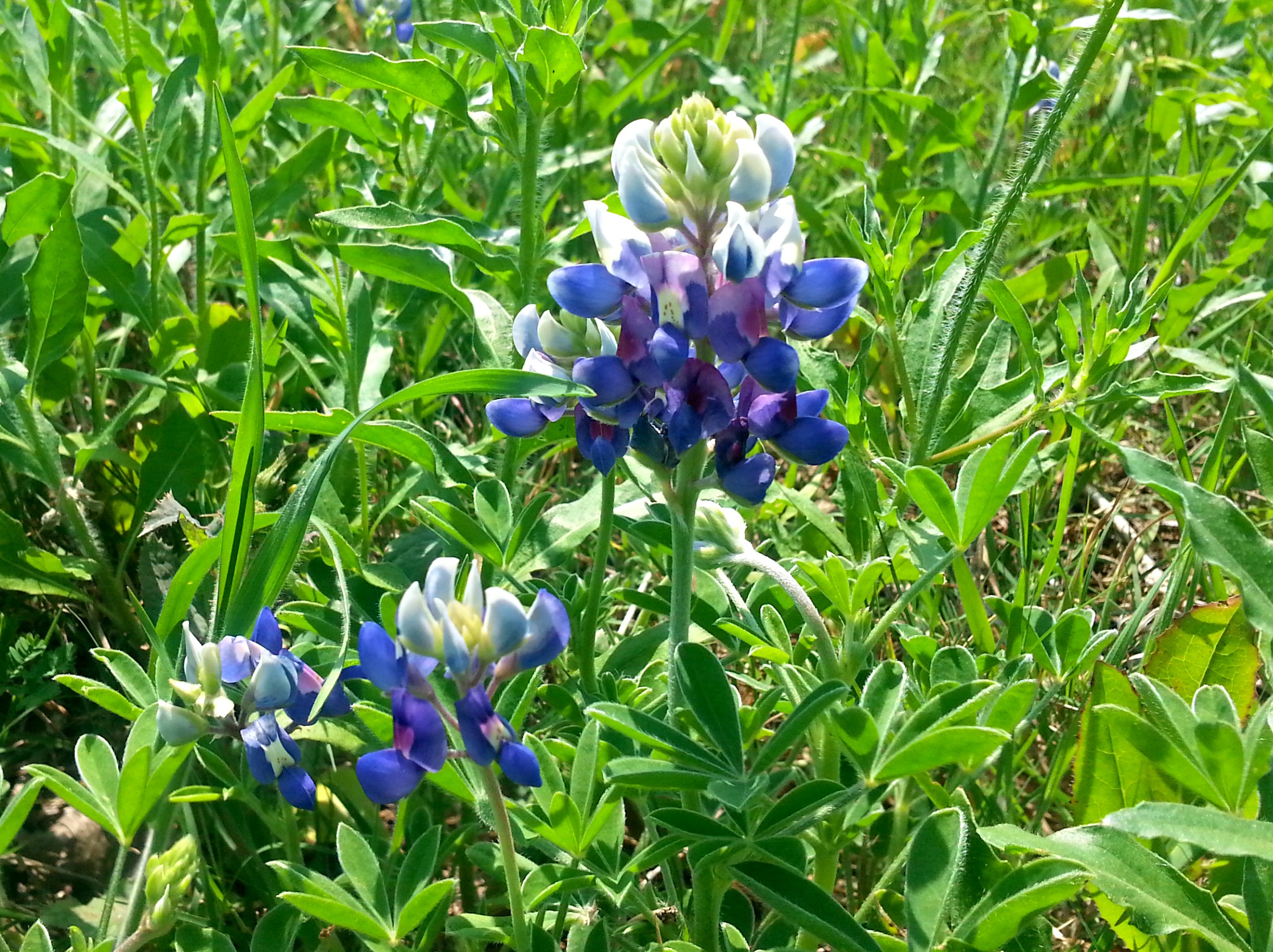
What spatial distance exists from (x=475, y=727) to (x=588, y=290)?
62 centimetres

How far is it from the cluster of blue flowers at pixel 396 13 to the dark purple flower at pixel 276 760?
268 cm

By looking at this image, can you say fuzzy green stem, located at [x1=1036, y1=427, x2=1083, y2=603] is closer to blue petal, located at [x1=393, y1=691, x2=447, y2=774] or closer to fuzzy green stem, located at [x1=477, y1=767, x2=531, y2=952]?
fuzzy green stem, located at [x1=477, y1=767, x2=531, y2=952]

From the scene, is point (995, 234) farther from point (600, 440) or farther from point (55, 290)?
point (55, 290)

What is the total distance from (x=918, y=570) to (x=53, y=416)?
2286 millimetres

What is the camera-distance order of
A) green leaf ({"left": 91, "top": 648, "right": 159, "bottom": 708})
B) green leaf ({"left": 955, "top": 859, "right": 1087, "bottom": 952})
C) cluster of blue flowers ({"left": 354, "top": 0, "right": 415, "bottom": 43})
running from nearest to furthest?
green leaf ({"left": 955, "top": 859, "right": 1087, "bottom": 952}) < green leaf ({"left": 91, "top": 648, "right": 159, "bottom": 708}) < cluster of blue flowers ({"left": 354, "top": 0, "right": 415, "bottom": 43})

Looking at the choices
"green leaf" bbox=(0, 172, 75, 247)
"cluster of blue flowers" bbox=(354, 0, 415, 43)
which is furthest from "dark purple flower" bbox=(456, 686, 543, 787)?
"cluster of blue flowers" bbox=(354, 0, 415, 43)

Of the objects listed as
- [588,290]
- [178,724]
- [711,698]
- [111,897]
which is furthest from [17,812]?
[588,290]

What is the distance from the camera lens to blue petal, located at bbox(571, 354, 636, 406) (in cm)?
170

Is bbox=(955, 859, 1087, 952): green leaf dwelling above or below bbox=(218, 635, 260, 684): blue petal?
below

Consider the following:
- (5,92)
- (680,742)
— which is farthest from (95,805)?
(5,92)

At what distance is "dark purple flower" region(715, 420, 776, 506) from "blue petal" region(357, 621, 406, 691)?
0.52 meters

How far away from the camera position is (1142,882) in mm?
1714

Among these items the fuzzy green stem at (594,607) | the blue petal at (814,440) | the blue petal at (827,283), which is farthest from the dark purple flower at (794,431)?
the fuzzy green stem at (594,607)

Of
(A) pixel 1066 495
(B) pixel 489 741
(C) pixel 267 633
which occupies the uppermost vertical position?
(B) pixel 489 741
